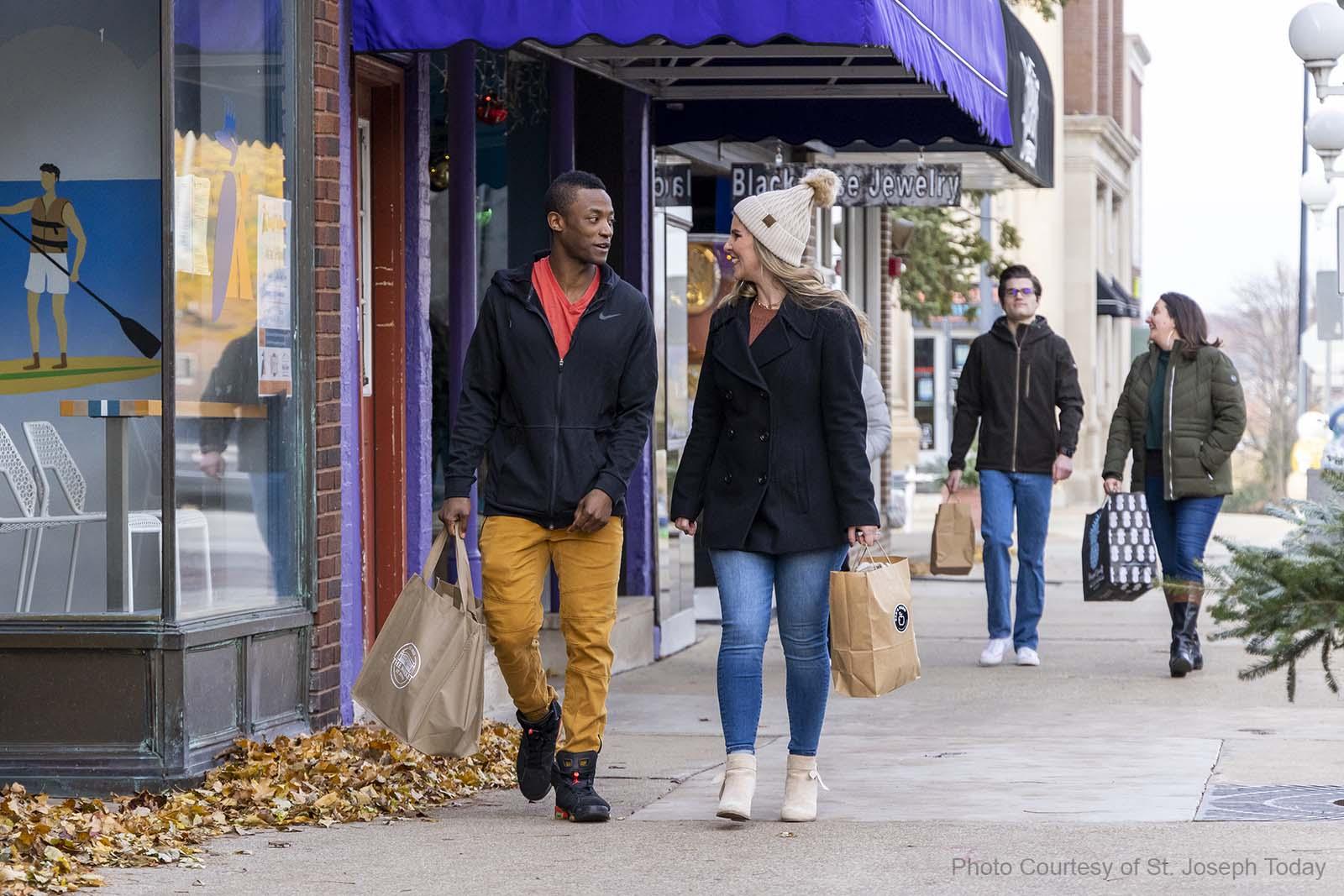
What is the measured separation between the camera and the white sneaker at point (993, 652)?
11070 mm

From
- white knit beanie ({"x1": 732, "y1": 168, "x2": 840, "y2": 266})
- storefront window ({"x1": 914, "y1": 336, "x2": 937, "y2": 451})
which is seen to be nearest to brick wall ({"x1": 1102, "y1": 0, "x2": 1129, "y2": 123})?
storefront window ({"x1": 914, "y1": 336, "x2": 937, "y2": 451})

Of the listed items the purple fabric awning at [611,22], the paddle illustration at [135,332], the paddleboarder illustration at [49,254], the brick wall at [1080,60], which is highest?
the brick wall at [1080,60]

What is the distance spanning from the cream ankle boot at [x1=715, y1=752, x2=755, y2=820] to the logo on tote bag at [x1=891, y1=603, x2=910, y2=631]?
22.4 inches

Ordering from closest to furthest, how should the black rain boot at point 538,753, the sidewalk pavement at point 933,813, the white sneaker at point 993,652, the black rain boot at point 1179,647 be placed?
the sidewalk pavement at point 933,813 < the black rain boot at point 538,753 < the black rain boot at point 1179,647 < the white sneaker at point 993,652

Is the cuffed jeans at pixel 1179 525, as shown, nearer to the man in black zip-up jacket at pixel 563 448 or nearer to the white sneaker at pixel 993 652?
the white sneaker at pixel 993 652

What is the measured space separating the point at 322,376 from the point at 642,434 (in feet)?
5.42

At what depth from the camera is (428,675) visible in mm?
6188

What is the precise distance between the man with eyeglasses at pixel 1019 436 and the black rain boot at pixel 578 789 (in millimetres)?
4828

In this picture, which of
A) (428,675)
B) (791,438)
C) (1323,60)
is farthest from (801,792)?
(1323,60)

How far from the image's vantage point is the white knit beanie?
6.38m

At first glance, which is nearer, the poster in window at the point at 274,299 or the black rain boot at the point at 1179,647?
the poster in window at the point at 274,299

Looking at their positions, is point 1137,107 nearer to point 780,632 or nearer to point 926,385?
point 926,385

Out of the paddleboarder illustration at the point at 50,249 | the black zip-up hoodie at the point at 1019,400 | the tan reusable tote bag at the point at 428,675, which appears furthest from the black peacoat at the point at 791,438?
the black zip-up hoodie at the point at 1019,400

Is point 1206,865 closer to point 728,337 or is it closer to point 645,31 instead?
point 728,337
